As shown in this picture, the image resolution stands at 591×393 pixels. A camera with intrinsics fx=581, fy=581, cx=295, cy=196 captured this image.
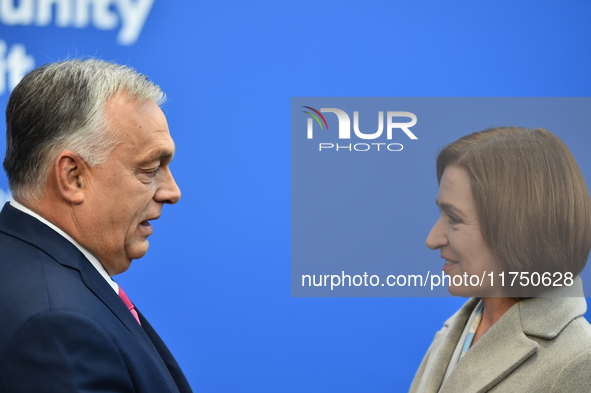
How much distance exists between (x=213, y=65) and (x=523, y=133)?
1.27 metres

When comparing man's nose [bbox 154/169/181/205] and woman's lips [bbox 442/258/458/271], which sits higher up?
man's nose [bbox 154/169/181/205]

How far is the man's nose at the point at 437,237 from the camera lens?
1.22m

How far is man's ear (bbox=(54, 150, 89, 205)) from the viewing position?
99cm

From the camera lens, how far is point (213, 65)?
211cm

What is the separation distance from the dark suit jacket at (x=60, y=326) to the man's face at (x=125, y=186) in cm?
→ 6

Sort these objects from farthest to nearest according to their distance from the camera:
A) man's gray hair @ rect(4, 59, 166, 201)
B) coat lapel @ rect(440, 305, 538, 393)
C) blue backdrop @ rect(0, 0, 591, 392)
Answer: blue backdrop @ rect(0, 0, 591, 392)
coat lapel @ rect(440, 305, 538, 393)
man's gray hair @ rect(4, 59, 166, 201)

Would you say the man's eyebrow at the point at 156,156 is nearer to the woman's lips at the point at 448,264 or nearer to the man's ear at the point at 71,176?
the man's ear at the point at 71,176

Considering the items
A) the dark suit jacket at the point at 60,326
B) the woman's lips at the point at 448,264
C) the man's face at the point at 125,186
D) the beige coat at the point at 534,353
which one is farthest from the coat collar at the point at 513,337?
the man's face at the point at 125,186

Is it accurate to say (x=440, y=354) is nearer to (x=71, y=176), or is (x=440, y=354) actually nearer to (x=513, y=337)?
(x=513, y=337)

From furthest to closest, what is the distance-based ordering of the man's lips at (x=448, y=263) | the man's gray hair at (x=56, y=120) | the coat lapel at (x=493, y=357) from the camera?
the man's lips at (x=448, y=263) < the coat lapel at (x=493, y=357) < the man's gray hair at (x=56, y=120)

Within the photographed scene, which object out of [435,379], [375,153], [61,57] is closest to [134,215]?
[375,153]

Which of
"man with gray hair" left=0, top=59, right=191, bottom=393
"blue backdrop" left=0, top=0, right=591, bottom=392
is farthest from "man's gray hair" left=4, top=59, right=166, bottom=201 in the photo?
"blue backdrop" left=0, top=0, right=591, bottom=392

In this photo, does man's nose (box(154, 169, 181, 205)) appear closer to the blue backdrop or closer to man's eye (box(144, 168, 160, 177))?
man's eye (box(144, 168, 160, 177))

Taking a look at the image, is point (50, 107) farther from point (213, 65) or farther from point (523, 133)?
point (213, 65)
